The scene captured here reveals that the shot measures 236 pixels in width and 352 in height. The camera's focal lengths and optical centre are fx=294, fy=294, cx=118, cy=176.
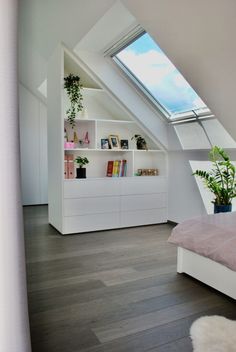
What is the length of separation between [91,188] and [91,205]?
0.78 feet

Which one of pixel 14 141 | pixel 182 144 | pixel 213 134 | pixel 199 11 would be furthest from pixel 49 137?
pixel 14 141

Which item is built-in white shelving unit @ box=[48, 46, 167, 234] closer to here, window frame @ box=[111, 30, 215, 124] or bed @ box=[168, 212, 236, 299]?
window frame @ box=[111, 30, 215, 124]

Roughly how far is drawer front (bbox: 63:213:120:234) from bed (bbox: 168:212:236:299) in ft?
5.60

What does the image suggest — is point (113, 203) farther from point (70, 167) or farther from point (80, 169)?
point (70, 167)

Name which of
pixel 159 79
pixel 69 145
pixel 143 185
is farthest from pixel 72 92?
pixel 143 185

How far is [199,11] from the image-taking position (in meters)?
2.08

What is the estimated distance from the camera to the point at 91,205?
4.07 m

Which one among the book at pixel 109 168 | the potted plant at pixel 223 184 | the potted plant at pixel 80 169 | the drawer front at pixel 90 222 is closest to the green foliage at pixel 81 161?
the potted plant at pixel 80 169

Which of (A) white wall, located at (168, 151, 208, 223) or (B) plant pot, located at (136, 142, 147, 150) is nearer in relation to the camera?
(A) white wall, located at (168, 151, 208, 223)

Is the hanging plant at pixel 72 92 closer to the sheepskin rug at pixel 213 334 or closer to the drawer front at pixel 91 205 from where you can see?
the drawer front at pixel 91 205

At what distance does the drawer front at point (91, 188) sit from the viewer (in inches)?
154

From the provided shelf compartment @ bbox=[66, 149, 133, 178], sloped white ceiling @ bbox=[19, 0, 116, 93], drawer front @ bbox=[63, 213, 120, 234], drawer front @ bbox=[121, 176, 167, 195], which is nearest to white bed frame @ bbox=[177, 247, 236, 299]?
drawer front @ bbox=[63, 213, 120, 234]

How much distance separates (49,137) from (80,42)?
1.48m

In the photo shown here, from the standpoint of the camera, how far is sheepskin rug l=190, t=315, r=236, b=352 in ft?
5.16
